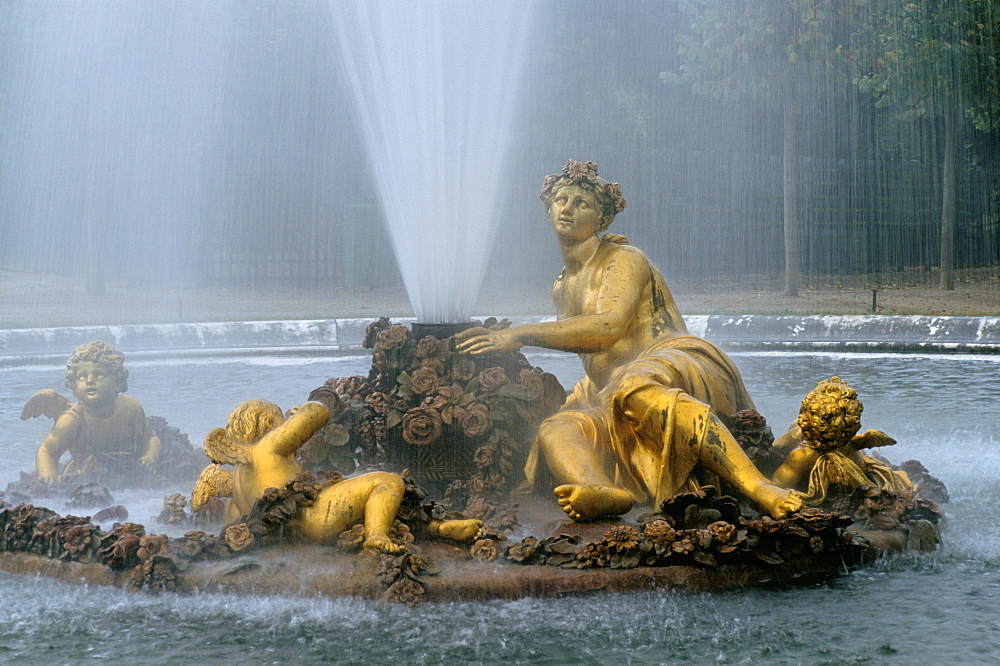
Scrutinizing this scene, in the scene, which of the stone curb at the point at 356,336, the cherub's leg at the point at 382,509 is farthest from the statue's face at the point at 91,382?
the stone curb at the point at 356,336

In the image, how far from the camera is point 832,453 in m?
4.32

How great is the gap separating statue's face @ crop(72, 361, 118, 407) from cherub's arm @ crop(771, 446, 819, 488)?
324 cm

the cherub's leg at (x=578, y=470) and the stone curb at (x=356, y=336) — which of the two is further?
the stone curb at (x=356, y=336)

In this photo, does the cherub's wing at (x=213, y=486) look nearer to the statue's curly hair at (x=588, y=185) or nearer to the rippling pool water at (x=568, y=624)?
the rippling pool water at (x=568, y=624)

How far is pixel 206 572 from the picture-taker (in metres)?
3.66

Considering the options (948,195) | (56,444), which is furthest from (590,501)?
(948,195)

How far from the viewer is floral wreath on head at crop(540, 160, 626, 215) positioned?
4.86 metres

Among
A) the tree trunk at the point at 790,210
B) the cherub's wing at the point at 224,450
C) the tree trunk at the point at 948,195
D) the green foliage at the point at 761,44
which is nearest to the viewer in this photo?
the cherub's wing at the point at 224,450

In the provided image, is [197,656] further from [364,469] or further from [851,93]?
[851,93]

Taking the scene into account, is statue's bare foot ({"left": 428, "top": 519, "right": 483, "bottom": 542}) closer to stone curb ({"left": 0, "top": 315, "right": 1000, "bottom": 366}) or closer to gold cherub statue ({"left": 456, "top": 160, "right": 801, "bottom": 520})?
gold cherub statue ({"left": 456, "top": 160, "right": 801, "bottom": 520})

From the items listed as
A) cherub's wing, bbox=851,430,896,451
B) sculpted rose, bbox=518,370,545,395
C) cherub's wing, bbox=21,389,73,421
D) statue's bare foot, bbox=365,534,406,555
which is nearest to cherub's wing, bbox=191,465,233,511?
statue's bare foot, bbox=365,534,406,555

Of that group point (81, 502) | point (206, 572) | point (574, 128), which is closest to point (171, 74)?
point (574, 128)

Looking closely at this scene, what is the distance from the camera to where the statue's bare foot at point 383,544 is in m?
3.69

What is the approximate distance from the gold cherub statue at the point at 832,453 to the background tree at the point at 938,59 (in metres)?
13.0
